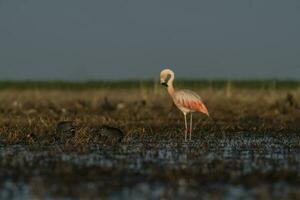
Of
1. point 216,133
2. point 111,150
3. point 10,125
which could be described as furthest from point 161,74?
point 111,150

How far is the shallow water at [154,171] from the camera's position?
26.2 ft

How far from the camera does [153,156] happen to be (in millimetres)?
11234

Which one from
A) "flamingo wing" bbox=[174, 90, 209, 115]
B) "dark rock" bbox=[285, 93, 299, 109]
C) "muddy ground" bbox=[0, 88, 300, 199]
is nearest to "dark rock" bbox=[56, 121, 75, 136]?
"muddy ground" bbox=[0, 88, 300, 199]

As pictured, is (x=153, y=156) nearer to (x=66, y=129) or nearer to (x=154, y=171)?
(x=154, y=171)

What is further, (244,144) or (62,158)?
(244,144)

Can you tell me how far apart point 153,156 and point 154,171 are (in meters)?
1.83

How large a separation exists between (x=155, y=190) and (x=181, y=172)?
1.18m

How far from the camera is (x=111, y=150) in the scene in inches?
477

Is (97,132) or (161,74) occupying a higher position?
(161,74)

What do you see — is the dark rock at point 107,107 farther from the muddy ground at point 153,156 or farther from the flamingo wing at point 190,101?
the flamingo wing at point 190,101

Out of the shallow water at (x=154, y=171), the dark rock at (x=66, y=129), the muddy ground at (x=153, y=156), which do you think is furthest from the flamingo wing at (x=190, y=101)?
the dark rock at (x=66, y=129)

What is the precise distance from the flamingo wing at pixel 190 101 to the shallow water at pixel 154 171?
7.56ft

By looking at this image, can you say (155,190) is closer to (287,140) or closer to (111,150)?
(111,150)

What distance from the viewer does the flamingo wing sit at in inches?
606
